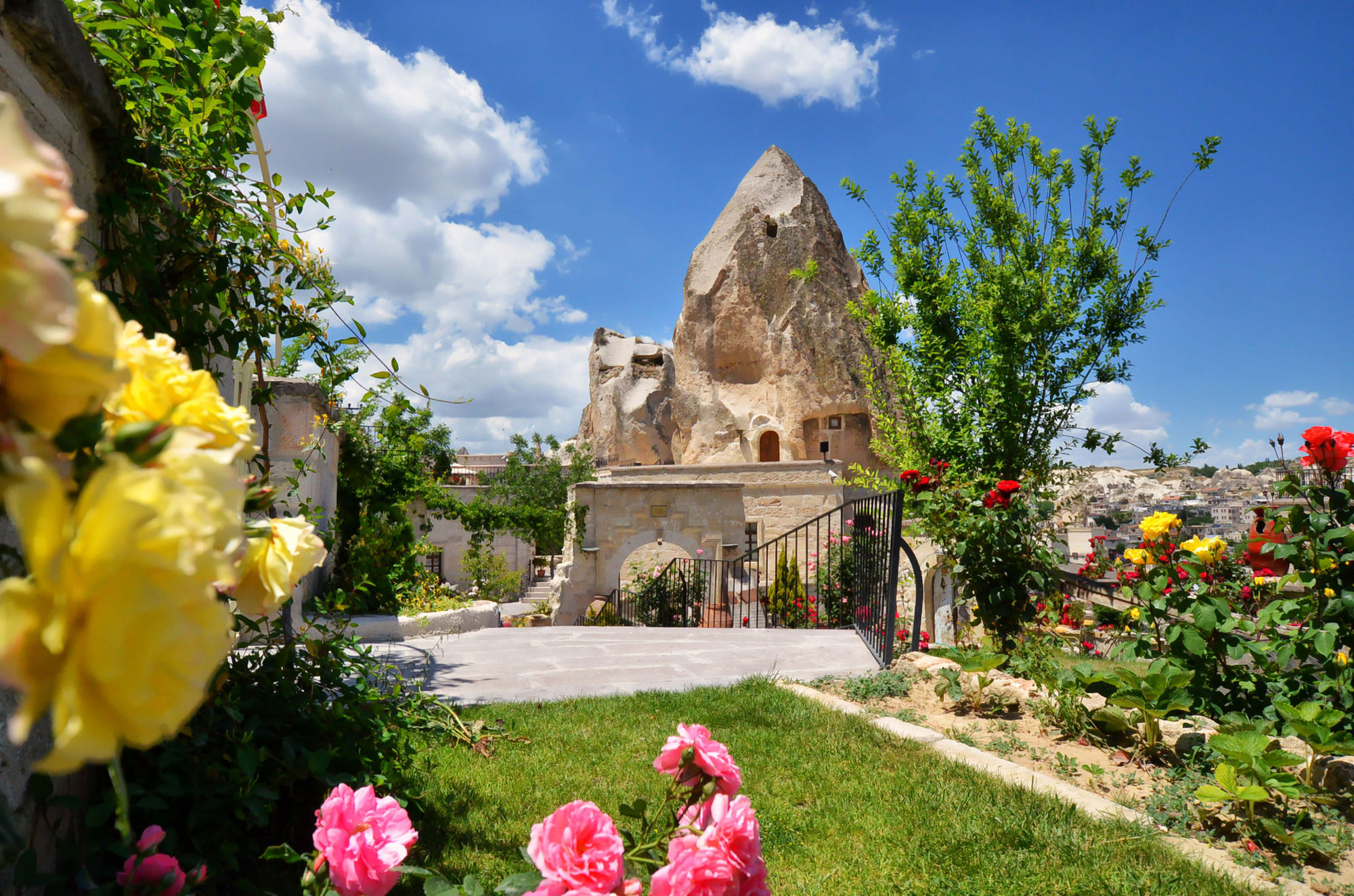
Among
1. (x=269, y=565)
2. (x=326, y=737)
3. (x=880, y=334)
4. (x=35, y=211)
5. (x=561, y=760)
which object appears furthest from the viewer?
(x=880, y=334)

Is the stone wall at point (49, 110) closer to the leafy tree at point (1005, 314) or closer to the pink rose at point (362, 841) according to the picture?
the pink rose at point (362, 841)

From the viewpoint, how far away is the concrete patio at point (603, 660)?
425 cm

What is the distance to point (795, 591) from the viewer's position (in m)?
10.0

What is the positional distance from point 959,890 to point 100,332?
2.39m

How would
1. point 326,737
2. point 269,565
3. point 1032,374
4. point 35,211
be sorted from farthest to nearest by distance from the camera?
point 1032,374 → point 326,737 → point 269,565 → point 35,211

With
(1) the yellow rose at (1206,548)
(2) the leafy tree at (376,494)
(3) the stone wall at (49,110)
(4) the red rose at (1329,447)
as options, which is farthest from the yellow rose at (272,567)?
(2) the leafy tree at (376,494)

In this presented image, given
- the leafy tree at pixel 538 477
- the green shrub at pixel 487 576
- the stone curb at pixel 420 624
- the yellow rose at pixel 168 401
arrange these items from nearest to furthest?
the yellow rose at pixel 168 401 < the stone curb at pixel 420 624 < the green shrub at pixel 487 576 < the leafy tree at pixel 538 477

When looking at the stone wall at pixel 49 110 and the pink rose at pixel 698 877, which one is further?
Result: the stone wall at pixel 49 110

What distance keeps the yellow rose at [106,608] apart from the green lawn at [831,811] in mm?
1932

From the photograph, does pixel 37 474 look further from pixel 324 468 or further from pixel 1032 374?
pixel 1032 374

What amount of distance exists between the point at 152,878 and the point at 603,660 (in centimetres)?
399

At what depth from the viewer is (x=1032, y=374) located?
27.2 feet

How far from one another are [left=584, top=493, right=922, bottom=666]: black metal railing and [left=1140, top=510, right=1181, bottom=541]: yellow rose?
1.60 metres

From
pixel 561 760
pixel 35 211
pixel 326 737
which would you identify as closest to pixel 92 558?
pixel 35 211
